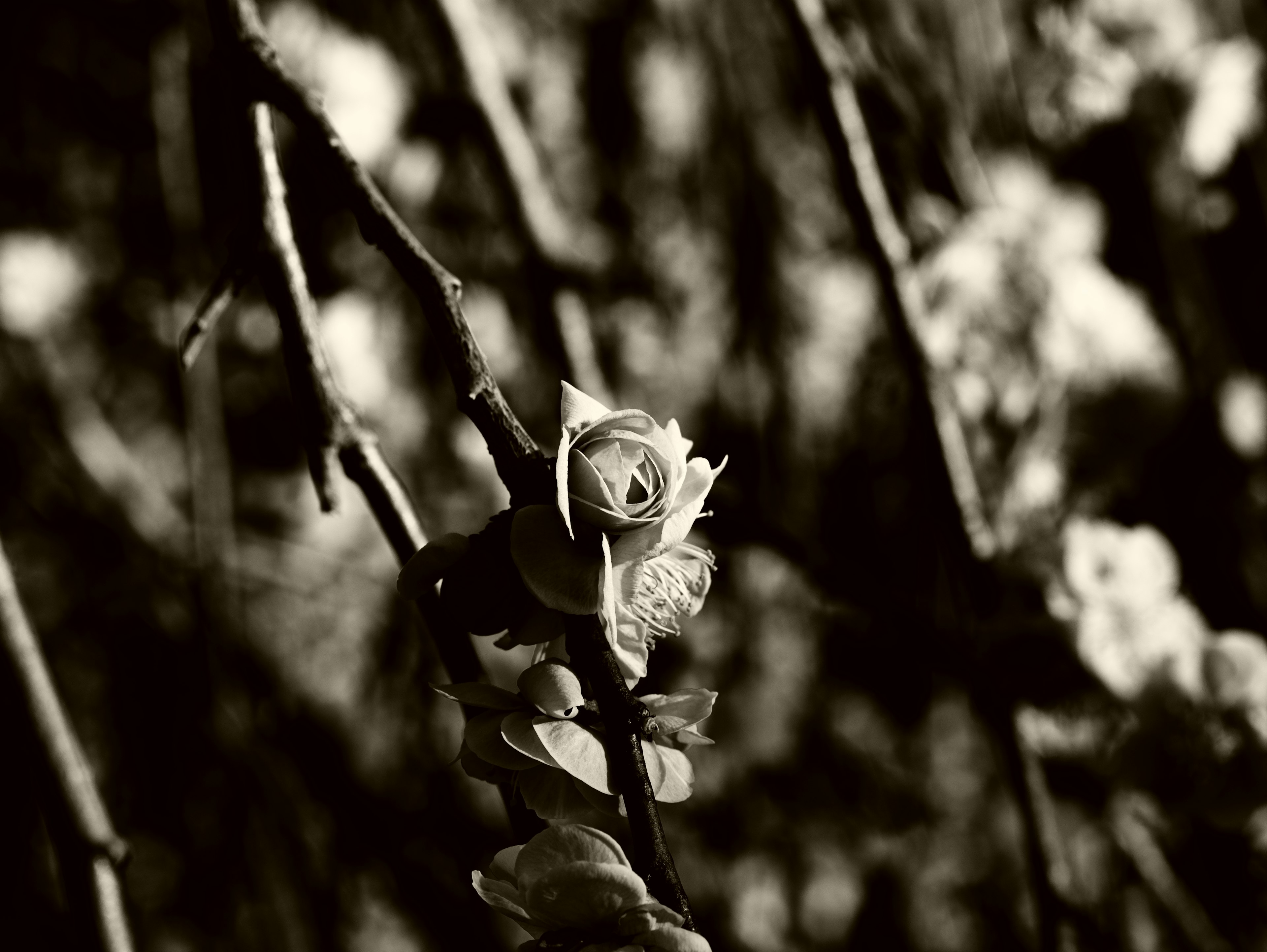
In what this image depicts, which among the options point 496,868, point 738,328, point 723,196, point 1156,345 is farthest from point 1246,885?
point 496,868

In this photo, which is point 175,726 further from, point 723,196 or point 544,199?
point 723,196

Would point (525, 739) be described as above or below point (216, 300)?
below

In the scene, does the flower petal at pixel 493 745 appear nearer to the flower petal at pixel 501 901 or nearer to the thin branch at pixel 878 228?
the flower petal at pixel 501 901

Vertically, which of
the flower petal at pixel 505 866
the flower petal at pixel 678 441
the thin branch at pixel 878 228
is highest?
the thin branch at pixel 878 228

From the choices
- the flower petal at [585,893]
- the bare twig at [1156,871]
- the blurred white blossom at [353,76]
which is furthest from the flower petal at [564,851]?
the blurred white blossom at [353,76]

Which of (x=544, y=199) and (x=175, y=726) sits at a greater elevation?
(x=544, y=199)

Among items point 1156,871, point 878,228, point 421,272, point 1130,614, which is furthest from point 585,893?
point 1156,871

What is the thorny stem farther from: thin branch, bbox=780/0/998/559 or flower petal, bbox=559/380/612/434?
thin branch, bbox=780/0/998/559

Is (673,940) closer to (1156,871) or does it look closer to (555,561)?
(555,561)
